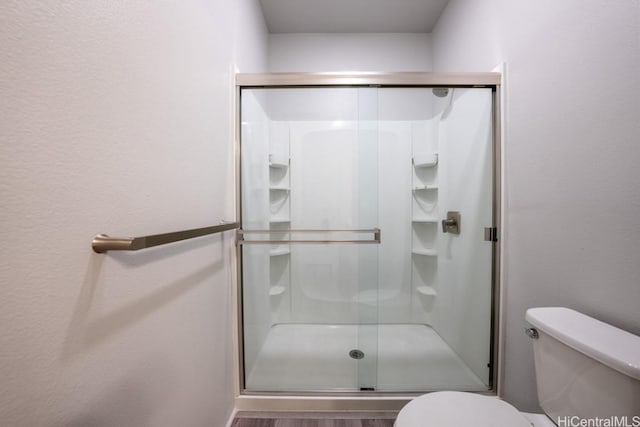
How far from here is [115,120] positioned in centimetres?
51

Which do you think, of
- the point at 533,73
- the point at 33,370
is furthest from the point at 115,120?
the point at 533,73

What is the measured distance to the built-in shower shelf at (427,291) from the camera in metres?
1.44

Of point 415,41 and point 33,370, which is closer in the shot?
point 33,370

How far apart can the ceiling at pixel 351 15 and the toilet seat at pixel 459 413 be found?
2331 millimetres

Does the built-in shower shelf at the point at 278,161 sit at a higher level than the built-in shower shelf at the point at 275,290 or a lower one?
higher

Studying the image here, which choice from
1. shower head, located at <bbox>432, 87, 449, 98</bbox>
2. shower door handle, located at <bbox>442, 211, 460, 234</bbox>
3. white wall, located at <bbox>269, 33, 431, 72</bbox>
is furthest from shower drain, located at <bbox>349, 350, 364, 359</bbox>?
white wall, located at <bbox>269, 33, 431, 72</bbox>

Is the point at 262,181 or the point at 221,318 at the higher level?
the point at 262,181

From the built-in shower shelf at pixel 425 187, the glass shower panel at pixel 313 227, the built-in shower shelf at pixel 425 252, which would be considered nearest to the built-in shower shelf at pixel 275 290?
the glass shower panel at pixel 313 227

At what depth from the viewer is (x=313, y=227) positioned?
4.35 ft

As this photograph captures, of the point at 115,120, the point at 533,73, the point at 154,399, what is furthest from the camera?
the point at 533,73

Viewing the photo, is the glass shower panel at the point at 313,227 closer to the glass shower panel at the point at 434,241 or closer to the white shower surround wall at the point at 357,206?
the white shower surround wall at the point at 357,206

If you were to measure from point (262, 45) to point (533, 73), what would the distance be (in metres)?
1.76

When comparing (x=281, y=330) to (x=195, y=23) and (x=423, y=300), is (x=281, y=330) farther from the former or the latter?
(x=195, y=23)

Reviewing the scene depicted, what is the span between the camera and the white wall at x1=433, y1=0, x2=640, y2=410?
71 centimetres
